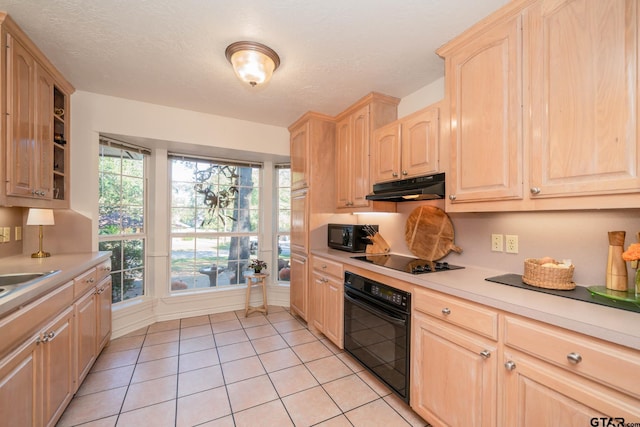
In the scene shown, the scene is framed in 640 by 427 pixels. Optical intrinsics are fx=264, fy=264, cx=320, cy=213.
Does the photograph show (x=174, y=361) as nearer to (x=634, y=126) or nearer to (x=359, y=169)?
(x=359, y=169)

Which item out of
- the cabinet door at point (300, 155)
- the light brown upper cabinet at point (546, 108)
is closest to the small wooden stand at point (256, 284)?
the cabinet door at point (300, 155)

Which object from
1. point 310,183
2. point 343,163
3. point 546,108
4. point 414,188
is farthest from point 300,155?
point 546,108

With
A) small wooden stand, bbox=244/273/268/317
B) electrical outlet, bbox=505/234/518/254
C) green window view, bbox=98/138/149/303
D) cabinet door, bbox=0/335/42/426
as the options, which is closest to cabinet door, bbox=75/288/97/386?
cabinet door, bbox=0/335/42/426

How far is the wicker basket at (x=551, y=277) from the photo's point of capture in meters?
1.30

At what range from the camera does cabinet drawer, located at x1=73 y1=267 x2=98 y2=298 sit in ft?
5.67

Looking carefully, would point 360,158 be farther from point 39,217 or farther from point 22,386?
point 39,217

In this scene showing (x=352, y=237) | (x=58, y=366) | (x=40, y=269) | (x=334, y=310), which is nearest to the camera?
(x=58, y=366)

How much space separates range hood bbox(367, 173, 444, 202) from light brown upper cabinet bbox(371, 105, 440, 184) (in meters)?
0.09

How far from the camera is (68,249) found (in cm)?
242

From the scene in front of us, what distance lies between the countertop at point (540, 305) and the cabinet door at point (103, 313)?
235 cm

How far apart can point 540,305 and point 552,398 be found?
13.5 inches

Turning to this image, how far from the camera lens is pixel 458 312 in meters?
1.36

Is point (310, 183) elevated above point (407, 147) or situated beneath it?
situated beneath

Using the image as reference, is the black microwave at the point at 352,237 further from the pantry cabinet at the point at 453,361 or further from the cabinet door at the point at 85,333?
the cabinet door at the point at 85,333
